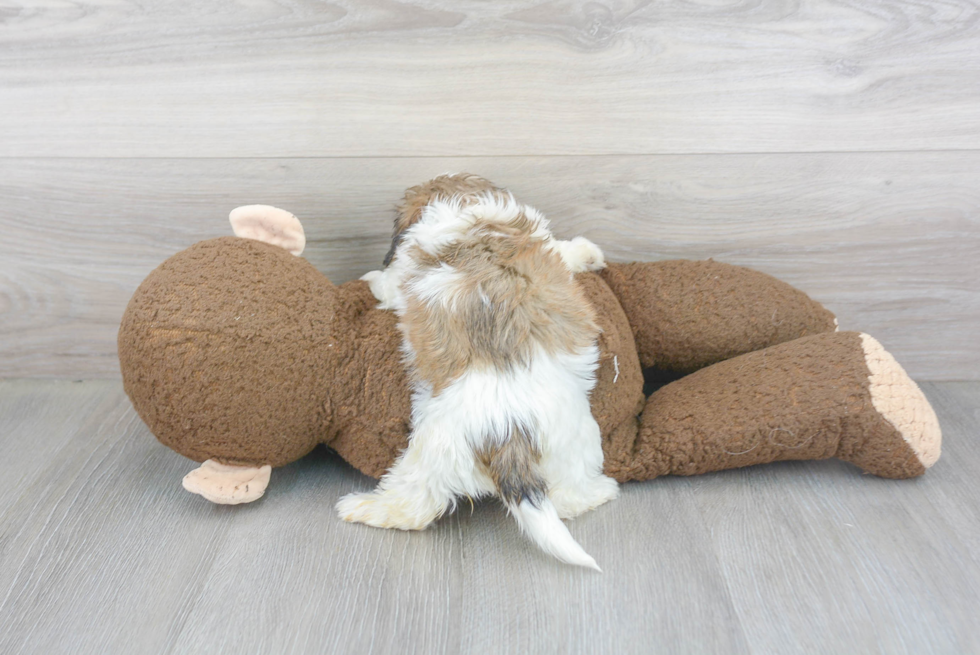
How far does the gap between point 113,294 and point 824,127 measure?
1.19m

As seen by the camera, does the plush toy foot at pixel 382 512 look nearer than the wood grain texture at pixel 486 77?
Yes

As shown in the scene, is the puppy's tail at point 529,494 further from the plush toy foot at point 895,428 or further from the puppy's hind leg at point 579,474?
the plush toy foot at point 895,428

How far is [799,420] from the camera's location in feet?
3.07

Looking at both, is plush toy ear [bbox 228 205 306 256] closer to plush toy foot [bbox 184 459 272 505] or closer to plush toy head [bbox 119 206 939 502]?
plush toy head [bbox 119 206 939 502]

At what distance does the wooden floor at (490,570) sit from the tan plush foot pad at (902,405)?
0.25 feet

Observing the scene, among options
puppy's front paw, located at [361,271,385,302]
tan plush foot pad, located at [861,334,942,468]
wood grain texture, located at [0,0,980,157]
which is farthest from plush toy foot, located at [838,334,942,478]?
puppy's front paw, located at [361,271,385,302]

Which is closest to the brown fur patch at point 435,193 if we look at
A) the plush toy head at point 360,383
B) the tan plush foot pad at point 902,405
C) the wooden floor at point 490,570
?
the plush toy head at point 360,383

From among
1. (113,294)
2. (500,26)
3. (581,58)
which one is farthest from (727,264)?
(113,294)

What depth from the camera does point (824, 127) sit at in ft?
3.48

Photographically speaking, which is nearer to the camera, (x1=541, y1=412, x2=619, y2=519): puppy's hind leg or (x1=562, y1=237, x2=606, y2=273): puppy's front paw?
(x1=541, y1=412, x2=619, y2=519): puppy's hind leg

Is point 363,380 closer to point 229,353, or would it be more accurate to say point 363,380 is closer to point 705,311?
point 229,353

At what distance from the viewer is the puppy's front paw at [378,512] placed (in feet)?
2.94

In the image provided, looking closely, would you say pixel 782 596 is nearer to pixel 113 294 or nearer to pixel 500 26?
pixel 500 26

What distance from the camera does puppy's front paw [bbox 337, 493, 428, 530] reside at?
0.90 metres
